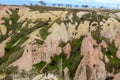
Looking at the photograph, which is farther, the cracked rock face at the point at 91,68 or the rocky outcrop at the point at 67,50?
the rocky outcrop at the point at 67,50

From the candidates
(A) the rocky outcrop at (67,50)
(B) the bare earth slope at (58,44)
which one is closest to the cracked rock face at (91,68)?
(B) the bare earth slope at (58,44)

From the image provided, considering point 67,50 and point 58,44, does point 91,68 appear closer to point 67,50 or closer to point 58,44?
point 67,50

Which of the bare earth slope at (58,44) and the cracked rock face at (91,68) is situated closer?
the cracked rock face at (91,68)

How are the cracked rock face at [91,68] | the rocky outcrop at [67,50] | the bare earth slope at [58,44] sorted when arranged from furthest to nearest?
the rocky outcrop at [67,50] → the bare earth slope at [58,44] → the cracked rock face at [91,68]

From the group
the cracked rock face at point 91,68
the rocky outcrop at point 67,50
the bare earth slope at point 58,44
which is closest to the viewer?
the cracked rock face at point 91,68

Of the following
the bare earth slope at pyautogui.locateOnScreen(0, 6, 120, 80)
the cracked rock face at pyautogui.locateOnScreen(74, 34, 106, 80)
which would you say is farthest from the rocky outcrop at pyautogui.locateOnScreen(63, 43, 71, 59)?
the cracked rock face at pyautogui.locateOnScreen(74, 34, 106, 80)

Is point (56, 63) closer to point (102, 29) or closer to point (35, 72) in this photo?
point (35, 72)

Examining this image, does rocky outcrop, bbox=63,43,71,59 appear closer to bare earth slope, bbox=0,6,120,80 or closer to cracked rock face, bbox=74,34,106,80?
bare earth slope, bbox=0,6,120,80

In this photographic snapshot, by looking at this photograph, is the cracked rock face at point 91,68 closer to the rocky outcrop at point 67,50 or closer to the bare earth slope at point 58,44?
the bare earth slope at point 58,44

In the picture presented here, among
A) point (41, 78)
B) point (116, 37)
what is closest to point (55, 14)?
point (116, 37)

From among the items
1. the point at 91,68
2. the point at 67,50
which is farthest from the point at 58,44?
the point at 91,68

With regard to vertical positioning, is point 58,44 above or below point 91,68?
above
